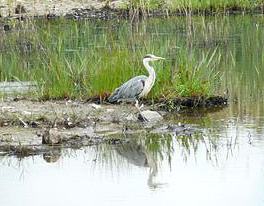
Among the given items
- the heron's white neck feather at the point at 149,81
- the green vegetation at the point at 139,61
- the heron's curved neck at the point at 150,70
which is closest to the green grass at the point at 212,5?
the green vegetation at the point at 139,61

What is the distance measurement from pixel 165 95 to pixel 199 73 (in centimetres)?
55

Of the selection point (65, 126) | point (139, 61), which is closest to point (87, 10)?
point (139, 61)

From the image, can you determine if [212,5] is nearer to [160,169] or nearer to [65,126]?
[65,126]

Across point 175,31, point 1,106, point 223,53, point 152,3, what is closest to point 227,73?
point 223,53

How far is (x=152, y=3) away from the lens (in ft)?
75.4

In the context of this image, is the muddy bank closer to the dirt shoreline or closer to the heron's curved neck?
the heron's curved neck

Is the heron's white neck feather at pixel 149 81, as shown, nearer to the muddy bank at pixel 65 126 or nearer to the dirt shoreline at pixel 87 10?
the muddy bank at pixel 65 126

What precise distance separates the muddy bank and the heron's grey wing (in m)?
0.16

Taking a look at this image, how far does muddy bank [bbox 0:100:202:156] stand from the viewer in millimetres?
8711

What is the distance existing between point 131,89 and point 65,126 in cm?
138

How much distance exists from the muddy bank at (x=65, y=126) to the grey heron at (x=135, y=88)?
5.5 inches

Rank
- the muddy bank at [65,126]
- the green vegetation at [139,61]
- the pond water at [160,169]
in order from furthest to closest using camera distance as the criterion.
Answer: the green vegetation at [139,61], the muddy bank at [65,126], the pond water at [160,169]

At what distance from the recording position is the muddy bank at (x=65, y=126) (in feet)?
28.6

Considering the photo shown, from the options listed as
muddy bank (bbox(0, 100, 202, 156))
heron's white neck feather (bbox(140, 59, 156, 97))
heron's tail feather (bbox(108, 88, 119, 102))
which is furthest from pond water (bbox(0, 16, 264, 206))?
heron's tail feather (bbox(108, 88, 119, 102))
